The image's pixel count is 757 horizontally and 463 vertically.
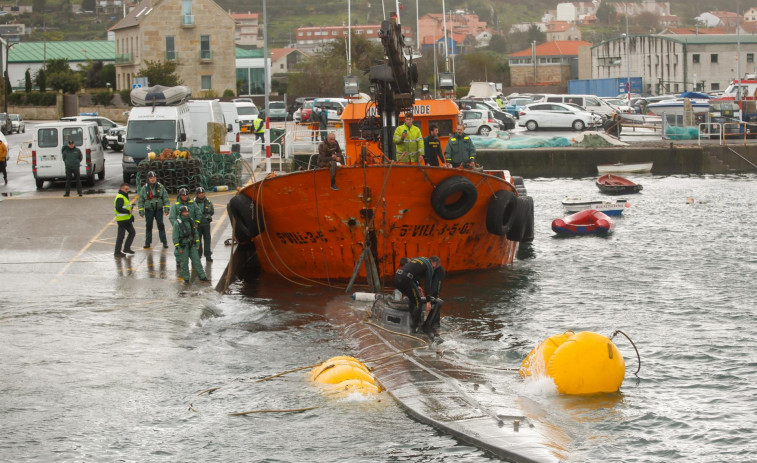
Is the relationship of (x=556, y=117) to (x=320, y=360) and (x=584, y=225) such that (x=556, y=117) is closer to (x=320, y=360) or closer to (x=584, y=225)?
(x=584, y=225)

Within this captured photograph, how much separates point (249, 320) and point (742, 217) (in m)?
18.1

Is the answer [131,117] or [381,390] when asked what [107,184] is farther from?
[381,390]

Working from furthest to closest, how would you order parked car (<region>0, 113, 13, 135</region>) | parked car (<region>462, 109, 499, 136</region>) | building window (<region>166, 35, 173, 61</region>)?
building window (<region>166, 35, 173, 61</region>)
parked car (<region>0, 113, 13, 135</region>)
parked car (<region>462, 109, 499, 136</region>)

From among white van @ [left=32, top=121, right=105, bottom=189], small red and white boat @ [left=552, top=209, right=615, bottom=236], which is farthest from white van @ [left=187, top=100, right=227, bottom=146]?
small red and white boat @ [left=552, top=209, right=615, bottom=236]

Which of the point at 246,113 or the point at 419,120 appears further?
the point at 246,113

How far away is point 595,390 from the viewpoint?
11.4m

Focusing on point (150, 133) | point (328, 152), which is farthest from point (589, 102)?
point (328, 152)

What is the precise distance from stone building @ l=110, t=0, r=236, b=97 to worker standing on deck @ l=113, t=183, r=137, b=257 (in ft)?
192

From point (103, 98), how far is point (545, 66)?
68.2 meters

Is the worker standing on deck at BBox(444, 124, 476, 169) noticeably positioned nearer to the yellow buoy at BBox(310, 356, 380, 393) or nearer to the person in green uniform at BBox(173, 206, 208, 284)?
the person in green uniform at BBox(173, 206, 208, 284)

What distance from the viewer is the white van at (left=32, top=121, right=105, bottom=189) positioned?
2686cm

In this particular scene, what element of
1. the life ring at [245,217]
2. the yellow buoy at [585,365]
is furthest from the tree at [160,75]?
the yellow buoy at [585,365]

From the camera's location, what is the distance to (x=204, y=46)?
254 feet

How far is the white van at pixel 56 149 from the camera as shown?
26859 millimetres
